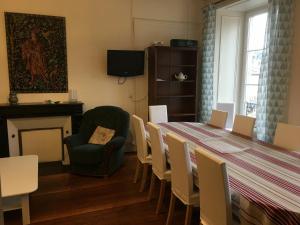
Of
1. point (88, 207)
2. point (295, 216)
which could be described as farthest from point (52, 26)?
point (295, 216)

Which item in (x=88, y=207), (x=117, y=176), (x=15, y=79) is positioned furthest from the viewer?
(x=15, y=79)

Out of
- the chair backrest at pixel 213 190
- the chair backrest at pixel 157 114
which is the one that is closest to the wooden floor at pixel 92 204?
the chair backrest at pixel 213 190

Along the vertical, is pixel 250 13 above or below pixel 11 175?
above

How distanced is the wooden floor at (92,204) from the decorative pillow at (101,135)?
566 millimetres

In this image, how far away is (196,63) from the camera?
4602 mm

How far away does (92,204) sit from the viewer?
2.82m

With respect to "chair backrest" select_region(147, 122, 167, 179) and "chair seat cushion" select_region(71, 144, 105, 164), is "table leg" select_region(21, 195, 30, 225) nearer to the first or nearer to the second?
"chair seat cushion" select_region(71, 144, 105, 164)

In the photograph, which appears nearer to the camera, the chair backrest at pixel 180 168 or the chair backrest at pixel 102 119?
the chair backrest at pixel 180 168

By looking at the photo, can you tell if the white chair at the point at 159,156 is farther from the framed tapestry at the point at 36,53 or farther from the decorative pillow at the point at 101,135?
the framed tapestry at the point at 36,53

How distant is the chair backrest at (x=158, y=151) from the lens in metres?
2.47

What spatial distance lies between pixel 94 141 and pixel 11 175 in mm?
1473

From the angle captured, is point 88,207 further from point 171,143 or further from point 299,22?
point 299,22

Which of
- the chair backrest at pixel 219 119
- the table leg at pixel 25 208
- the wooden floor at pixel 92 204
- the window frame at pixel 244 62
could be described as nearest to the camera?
the table leg at pixel 25 208

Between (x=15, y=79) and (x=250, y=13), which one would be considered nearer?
(x=15, y=79)
